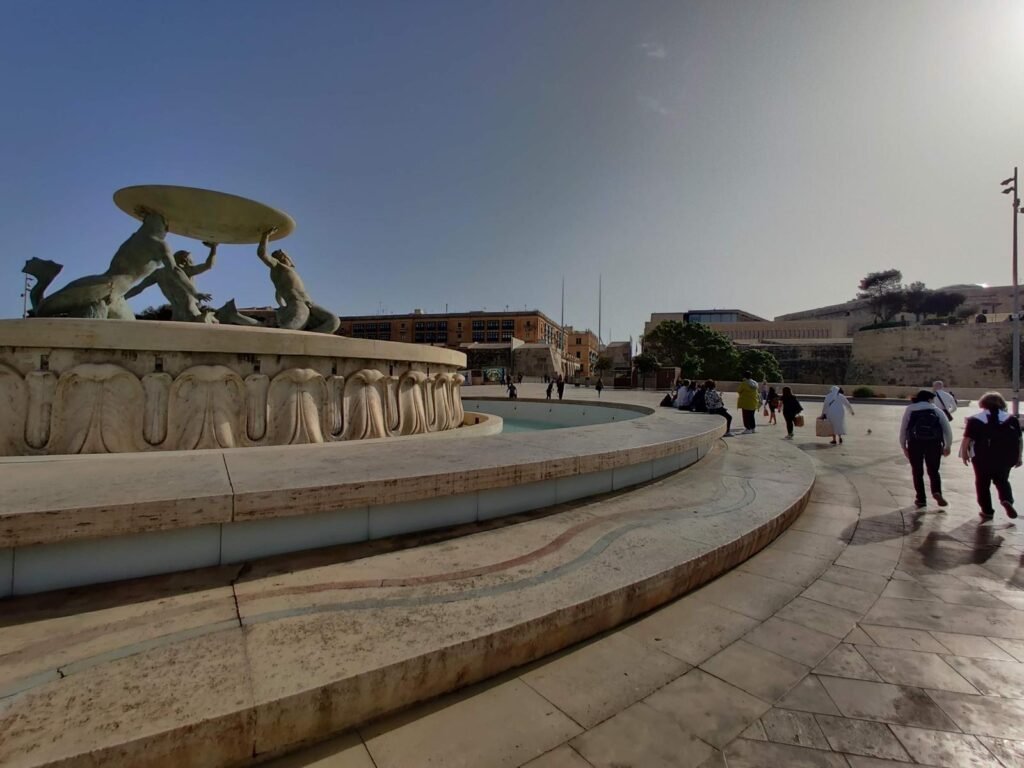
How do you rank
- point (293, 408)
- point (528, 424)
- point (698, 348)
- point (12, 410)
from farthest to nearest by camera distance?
point (698, 348)
point (528, 424)
point (293, 408)
point (12, 410)

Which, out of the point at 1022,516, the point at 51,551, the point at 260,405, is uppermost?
the point at 260,405

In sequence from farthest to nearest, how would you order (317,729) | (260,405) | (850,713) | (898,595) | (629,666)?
(260,405) < (898,595) < (629,666) < (850,713) < (317,729)

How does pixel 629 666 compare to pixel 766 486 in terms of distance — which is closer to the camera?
pixel 629 666

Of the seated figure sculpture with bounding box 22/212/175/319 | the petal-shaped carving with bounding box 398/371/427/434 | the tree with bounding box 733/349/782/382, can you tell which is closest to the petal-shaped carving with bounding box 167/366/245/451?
the petal-shaped carving with bounding box 398/371/427/434

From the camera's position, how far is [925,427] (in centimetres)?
525

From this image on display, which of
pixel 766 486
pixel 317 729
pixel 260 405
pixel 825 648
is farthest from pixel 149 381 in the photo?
Result: pixel 766 486

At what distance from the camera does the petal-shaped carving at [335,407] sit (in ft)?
19.7

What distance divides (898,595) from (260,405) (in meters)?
6.26

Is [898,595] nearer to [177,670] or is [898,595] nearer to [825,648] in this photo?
[825,648]

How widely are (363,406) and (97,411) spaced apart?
2742 mm

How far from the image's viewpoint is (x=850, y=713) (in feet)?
6.59

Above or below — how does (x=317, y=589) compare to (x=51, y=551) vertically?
below

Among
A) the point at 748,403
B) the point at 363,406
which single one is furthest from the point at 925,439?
the point at 363,406

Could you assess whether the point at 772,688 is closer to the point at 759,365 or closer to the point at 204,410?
the point at 204,410
